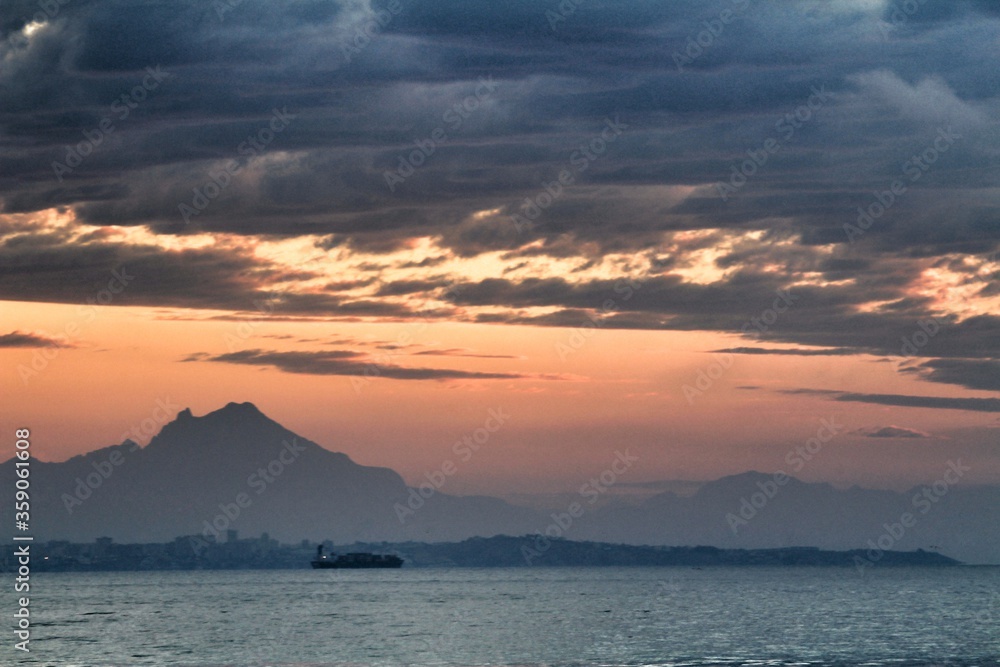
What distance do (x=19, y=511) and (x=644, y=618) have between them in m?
120

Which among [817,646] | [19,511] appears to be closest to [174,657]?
[19,511]

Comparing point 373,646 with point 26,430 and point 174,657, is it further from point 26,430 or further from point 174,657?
point 26,430

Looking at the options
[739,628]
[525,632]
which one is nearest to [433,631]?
[525,632]

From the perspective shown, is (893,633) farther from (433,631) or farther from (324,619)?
(324,619)

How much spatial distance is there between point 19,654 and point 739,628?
83.3m

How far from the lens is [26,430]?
233 feet

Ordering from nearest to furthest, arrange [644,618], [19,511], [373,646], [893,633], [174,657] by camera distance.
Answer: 1. [19,511]
2. [174,657]
3. [373,646]
4. [893,633]
5. [644,618]

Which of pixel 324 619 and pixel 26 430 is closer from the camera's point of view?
pixel 26 430

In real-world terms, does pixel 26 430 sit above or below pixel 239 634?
above

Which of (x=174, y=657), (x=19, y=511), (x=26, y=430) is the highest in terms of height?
(x=26, y=430)

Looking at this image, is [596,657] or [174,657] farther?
[174,657]

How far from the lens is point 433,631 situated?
494 feet

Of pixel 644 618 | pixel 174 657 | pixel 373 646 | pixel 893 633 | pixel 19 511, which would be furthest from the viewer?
pixel 644 618

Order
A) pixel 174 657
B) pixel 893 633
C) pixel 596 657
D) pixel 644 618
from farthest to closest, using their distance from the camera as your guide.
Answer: pixel 644 618 → pixel 893 633 → pixel 174 657 → pixel 596 657
